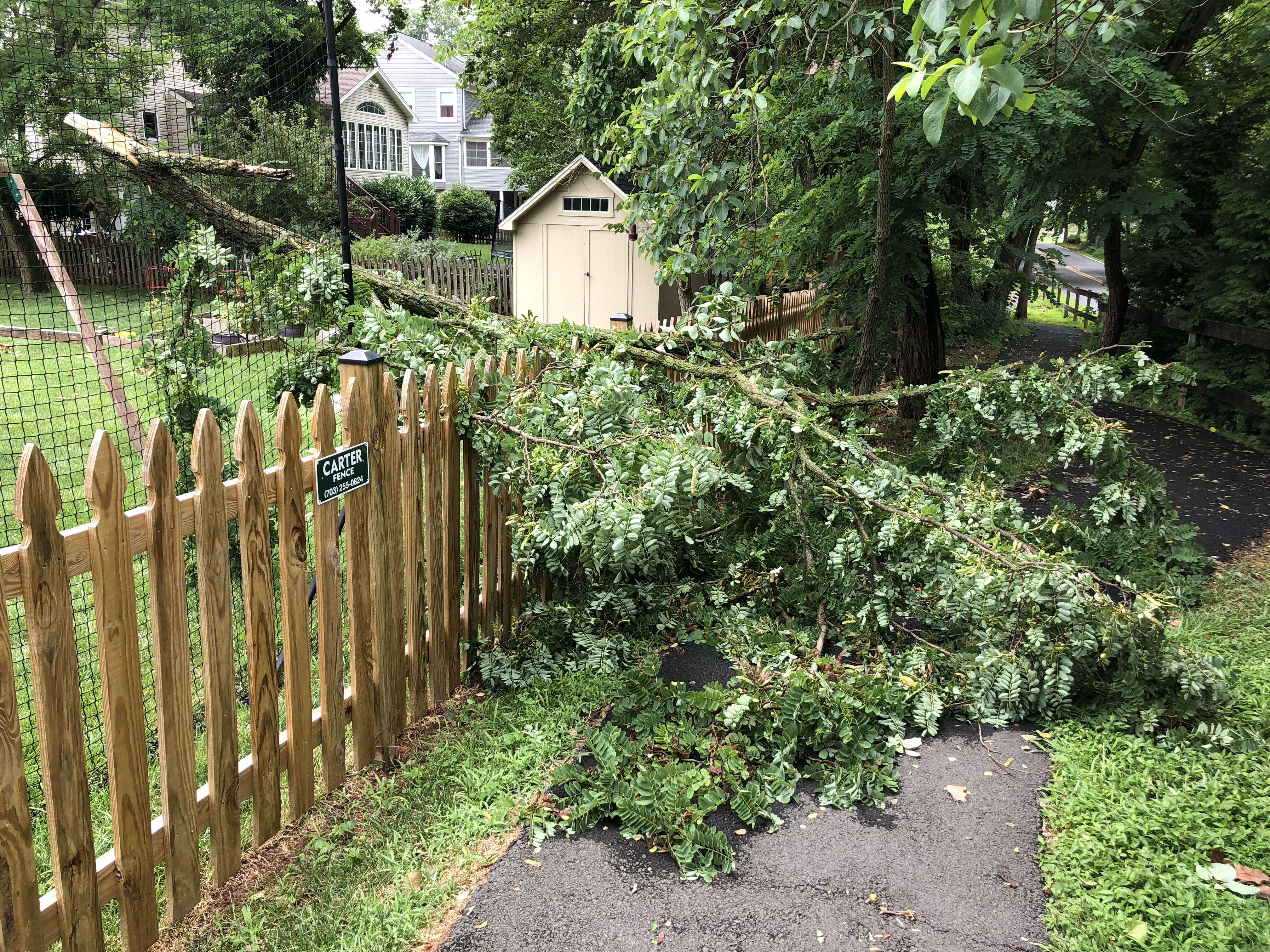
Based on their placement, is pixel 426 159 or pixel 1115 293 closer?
pixel 1115 293

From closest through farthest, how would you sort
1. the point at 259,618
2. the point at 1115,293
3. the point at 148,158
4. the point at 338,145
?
1. the point at 259,618
2. the point at 338,145
3. the point at 148,158
4. the point at 1115,293

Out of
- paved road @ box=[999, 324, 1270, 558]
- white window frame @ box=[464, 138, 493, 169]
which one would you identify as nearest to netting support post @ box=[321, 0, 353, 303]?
paved road @ box=[999, 324, 1270, 558]

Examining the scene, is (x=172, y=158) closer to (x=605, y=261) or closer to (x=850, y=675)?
(x=850, y=675)

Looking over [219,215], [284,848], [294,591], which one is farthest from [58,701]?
[219,215]

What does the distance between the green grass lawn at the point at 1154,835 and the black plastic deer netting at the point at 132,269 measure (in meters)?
3.31

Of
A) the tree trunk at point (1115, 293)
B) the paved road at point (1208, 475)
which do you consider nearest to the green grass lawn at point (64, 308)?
the paved road at point (1208, 475)

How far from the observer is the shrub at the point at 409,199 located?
1367 inches

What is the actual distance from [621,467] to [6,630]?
2281 mm

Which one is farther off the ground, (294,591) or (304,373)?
(304,373)

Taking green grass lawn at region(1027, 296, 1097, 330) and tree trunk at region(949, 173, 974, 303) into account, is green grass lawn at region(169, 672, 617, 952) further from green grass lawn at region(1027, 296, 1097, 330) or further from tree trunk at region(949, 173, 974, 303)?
green grass lawn at region(1027, 296, 1097, 330)

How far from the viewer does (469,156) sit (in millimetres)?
50531

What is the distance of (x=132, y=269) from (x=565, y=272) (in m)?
7.45

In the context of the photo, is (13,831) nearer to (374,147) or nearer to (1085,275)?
(1085,275)

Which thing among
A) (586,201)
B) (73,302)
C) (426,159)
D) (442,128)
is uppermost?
(442,128)
